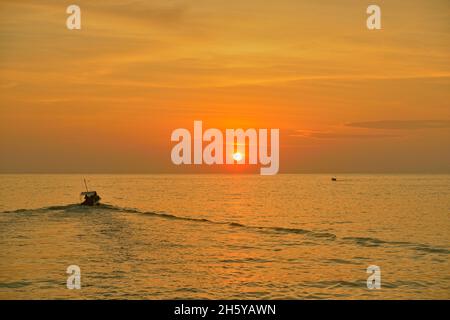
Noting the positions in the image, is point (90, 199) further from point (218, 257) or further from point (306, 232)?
point (218, 257)

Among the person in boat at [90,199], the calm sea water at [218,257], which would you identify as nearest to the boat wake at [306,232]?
the calm sea water at [218,257]

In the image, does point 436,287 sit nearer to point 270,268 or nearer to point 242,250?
point 270,268

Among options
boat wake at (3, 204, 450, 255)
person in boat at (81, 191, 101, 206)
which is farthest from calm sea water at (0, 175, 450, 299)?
person in boat at (81, 191, 101, 206)

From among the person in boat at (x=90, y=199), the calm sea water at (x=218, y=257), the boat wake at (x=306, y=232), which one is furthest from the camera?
the person in boat at (x=90, y=199)

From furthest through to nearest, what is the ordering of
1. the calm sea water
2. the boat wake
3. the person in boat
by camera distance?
the person in boat → the boat wake → the calm sea water

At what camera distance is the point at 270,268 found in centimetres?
3469

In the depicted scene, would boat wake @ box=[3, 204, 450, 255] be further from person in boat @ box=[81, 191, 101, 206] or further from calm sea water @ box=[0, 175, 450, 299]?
person in boat @ box=[81, 191, 101, 206]

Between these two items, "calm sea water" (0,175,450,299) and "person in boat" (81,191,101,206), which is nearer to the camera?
"calm sea water" (0,175,450,299)

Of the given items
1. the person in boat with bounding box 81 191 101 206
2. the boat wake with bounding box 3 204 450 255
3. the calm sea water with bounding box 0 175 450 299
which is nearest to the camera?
the calm sea water with bounding box 0 175 450 299

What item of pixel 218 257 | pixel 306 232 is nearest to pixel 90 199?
pixel 306 232

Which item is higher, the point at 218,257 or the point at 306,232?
the point at 306,232

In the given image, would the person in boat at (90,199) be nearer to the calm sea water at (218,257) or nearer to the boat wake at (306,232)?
the boat wake at (306,232)
